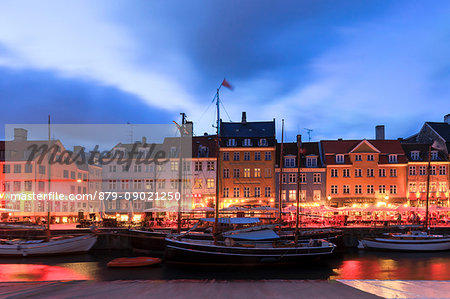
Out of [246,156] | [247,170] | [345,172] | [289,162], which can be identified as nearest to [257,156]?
[246,156]

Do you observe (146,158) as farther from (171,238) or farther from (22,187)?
(171,238)

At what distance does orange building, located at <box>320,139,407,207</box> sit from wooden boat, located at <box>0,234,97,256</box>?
3086 centimetres

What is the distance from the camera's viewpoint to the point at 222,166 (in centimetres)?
5053

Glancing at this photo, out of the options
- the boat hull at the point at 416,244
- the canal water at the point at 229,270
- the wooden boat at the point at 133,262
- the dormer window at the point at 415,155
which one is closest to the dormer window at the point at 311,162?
the dormer window at the point at 415,155

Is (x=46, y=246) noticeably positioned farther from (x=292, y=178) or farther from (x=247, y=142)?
(x=292, y=178)

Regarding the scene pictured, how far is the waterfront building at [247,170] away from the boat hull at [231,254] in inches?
842

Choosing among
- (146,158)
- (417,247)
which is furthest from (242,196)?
(417,247)

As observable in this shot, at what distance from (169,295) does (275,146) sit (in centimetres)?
3734

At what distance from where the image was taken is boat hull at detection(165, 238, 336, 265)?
27.4 metres

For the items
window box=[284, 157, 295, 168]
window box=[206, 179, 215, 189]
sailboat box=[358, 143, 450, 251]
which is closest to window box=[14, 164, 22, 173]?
window box=[206, 179, 215, 189]

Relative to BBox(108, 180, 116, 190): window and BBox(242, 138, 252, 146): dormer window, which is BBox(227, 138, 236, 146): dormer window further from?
BBox(108, 180, 116, 190): window

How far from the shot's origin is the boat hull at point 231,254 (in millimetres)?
27359

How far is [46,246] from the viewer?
102ft

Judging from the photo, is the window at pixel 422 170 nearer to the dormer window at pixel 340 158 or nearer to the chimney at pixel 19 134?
the dormer window at pixel 340 158
